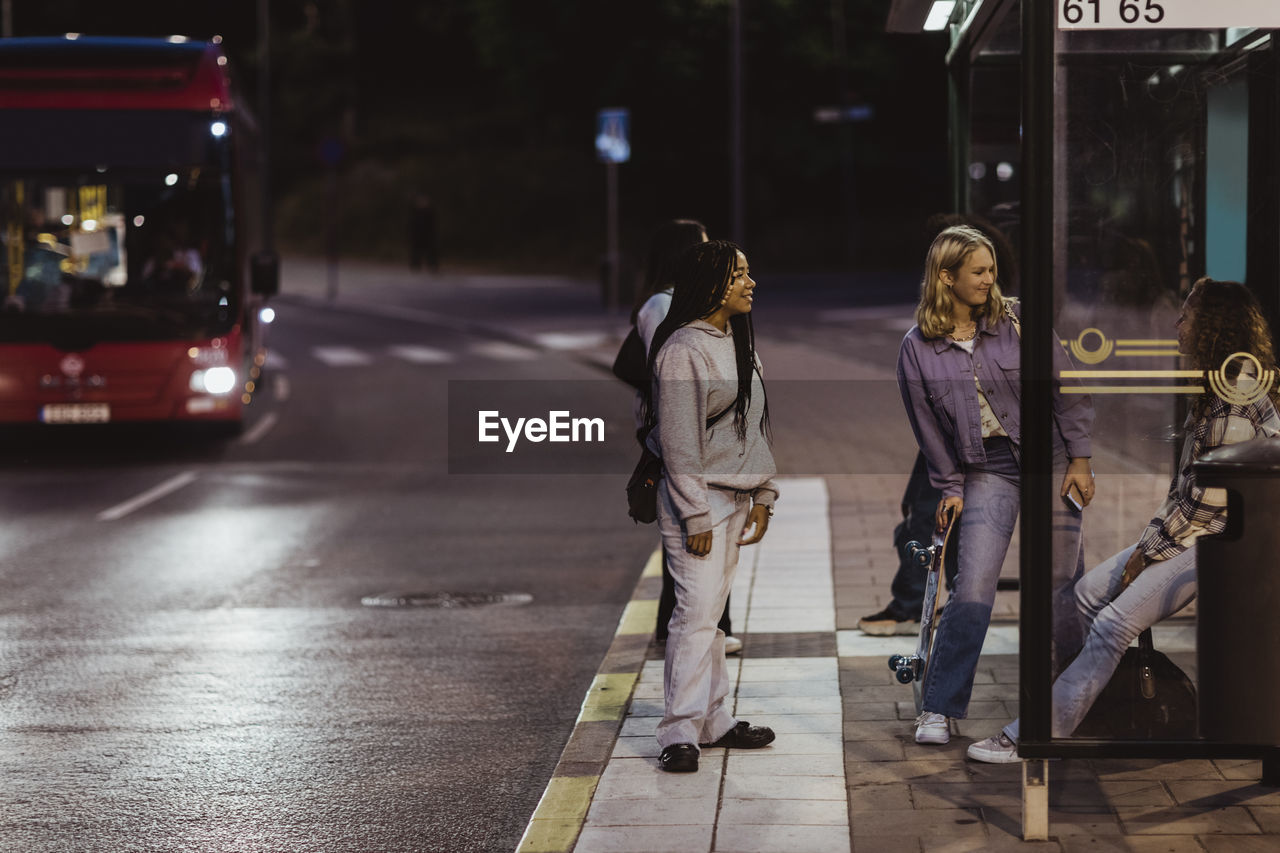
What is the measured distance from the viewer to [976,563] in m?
5.69

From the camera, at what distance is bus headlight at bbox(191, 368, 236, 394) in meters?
14.5

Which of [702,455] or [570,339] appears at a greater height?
[702,455]

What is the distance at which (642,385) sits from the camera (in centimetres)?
652

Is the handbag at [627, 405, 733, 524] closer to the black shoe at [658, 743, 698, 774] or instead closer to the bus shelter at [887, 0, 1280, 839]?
the black shoe at [658, 743, 698, 774]

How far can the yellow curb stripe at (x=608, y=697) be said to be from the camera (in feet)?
20.6

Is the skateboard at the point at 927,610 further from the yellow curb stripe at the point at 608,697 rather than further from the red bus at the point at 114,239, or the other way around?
the red bus at the point at 114,239

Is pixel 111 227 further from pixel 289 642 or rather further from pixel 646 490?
pixel 646 490

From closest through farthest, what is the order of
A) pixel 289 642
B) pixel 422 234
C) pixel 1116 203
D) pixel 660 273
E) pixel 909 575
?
pixel 1116 203 < pixel 660 273 < pixel 909 575 < pixel 289 642 < pixel 422 234

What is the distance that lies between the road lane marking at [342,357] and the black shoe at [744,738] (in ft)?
59.4

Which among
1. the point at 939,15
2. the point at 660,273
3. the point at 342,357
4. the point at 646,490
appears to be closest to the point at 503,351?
the point at 342,357

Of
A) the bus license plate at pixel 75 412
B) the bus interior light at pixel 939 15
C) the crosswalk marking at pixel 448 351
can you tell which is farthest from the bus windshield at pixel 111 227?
the crosswalk marking at pixel 448 351

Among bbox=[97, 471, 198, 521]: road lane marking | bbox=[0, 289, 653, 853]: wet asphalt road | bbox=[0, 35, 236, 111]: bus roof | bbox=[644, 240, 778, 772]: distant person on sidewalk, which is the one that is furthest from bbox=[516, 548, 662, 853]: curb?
bbox=[0, 35, 236, 111]: bus roof

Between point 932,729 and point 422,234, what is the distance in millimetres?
37137

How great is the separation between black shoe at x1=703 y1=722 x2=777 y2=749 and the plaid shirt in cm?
137
